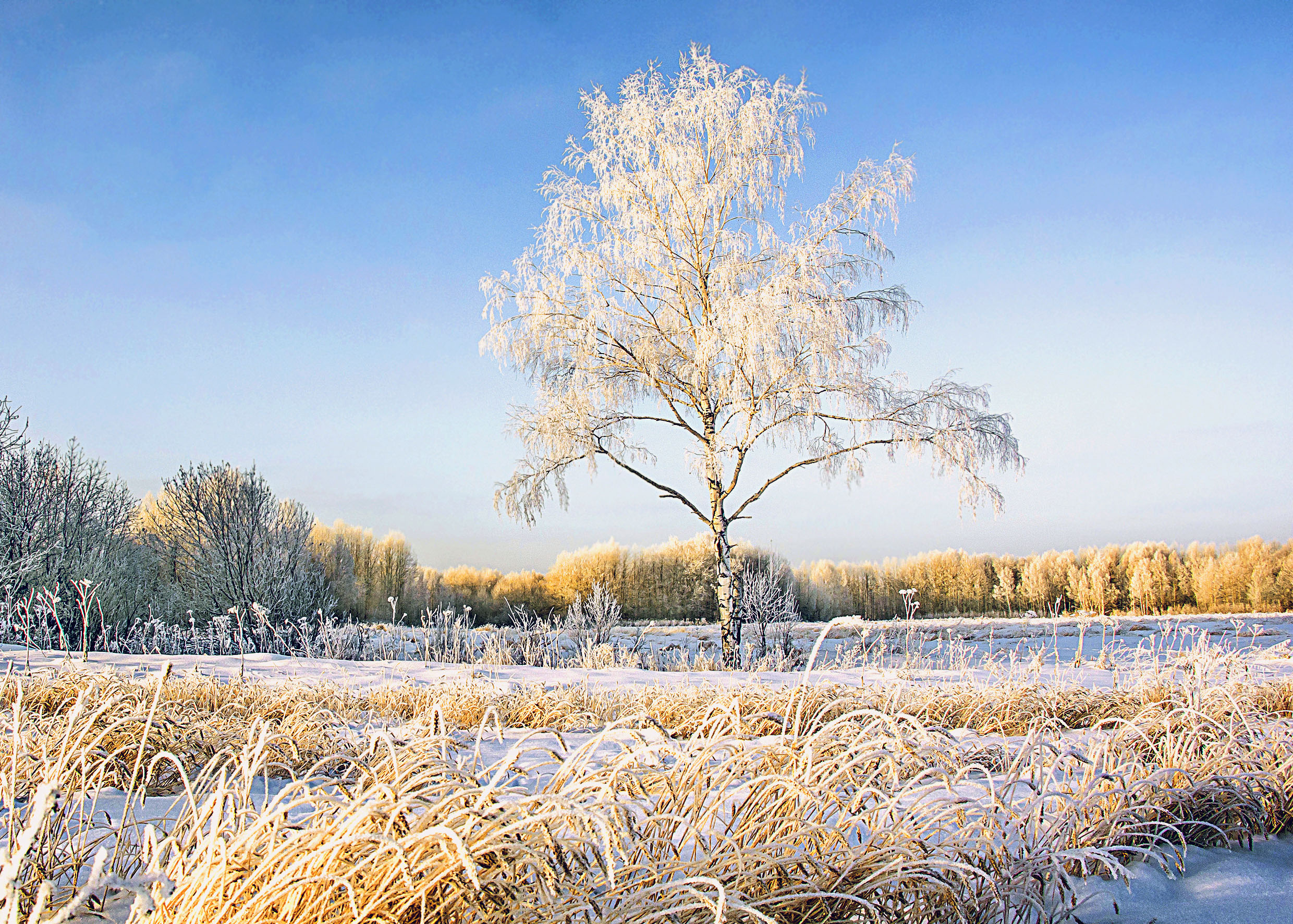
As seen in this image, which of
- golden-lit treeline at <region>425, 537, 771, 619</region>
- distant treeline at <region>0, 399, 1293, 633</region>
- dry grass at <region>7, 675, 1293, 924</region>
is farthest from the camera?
golden-lit treeline at <region>425, 537, 771, 619</region>

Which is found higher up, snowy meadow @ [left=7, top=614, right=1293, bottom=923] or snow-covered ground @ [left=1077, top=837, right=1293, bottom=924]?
snowy meadow @ [left=7, top=614, right=1293, bottom=923]

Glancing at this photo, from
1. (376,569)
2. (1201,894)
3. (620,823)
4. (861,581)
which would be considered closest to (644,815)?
(620,823)

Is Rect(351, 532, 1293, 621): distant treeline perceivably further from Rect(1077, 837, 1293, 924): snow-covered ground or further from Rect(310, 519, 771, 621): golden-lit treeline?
Rect(1077, 837, 1293, 924): snow-covered ground

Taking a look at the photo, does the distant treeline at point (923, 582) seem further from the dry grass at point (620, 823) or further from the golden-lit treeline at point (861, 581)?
the dry grass at point (620, 823)

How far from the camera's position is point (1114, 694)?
486cm

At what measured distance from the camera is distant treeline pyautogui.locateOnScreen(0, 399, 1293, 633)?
487 inches

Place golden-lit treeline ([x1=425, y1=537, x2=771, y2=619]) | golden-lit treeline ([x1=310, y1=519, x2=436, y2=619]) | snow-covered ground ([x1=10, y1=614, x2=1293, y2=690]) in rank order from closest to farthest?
1. snow-covered ground ([x1=10, y1=614, x2=1293, y2=690])
2. golden-lit treeline ([x1=310, y1=519, x2=436, y2=619])
3. golden-lit treeline ([x1=425, y1=537, x2=771, y2=619])

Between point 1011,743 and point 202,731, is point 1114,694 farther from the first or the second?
point 202,731

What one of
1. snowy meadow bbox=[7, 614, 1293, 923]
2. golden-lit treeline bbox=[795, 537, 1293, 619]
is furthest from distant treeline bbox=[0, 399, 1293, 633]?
snowy meadow bbox=[7, 614, 1293, 923]

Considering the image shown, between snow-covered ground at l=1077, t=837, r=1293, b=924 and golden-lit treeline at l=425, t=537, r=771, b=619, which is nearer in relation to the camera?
snow-covered ground at l=1077, t=837, r=1293, b=924

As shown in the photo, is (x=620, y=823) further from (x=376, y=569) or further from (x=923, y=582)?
(x=923, y=582)

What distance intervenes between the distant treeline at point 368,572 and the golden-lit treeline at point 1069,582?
0.15 feet

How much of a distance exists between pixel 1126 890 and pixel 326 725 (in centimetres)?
310

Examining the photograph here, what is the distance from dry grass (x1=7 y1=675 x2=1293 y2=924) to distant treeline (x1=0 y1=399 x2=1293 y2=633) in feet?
27.1
